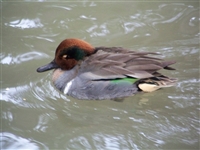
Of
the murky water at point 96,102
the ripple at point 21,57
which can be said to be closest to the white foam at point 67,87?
the murky water at point 96,102

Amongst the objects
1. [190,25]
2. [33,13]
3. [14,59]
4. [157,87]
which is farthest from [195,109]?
[33,13]

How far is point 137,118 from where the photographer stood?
4.64 meters

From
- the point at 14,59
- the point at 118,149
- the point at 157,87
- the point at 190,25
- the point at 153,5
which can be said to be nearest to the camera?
the point at 118,149

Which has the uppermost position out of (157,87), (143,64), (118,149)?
(143,64)

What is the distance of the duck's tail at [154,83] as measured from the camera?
15.6ft

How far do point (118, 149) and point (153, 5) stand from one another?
3747 mm

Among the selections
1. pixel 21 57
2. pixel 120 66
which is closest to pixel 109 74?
pixel 120 66

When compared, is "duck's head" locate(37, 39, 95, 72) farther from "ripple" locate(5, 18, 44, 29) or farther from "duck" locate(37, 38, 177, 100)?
"ripple" locate(5, 18, 44, 29)

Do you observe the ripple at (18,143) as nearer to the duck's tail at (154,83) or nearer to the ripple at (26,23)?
the duck's tail at (154,83)

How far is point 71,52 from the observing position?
197 inches

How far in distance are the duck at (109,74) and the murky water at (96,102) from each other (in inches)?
8.4

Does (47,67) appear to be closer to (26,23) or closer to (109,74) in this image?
(109,74)

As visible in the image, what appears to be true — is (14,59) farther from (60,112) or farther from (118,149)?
(118,149)

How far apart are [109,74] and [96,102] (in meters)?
0.50
